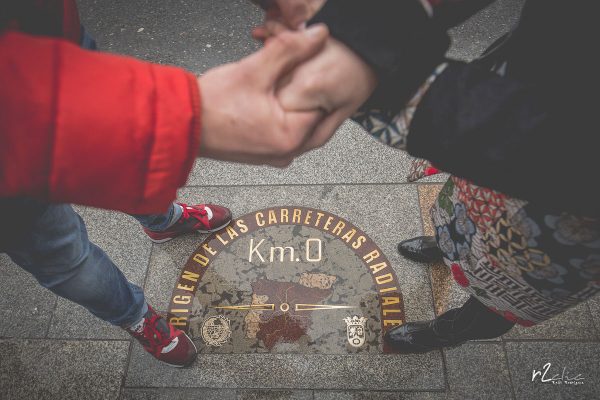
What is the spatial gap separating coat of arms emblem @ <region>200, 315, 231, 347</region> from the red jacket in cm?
142

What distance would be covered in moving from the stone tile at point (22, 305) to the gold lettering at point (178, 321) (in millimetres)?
715

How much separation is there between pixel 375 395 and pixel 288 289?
694 millimetres

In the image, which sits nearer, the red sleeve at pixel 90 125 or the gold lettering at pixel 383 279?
the red sleeve at pixel 90 125

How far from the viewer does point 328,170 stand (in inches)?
103

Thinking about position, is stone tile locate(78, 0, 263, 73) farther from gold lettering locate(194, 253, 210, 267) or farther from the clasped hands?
the clasped hands

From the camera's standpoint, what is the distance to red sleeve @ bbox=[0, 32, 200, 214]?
0.67 metres

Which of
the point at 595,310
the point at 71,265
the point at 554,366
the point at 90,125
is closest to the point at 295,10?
the point at 90,125

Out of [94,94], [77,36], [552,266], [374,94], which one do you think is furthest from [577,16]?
[77,36]

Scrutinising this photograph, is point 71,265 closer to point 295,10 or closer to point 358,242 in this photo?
point 295,10

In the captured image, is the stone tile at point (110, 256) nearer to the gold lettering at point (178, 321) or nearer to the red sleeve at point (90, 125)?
the gold lettering at point (178, 321)

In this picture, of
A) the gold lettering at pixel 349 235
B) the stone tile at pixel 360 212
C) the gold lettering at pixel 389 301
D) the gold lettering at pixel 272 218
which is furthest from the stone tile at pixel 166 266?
the gold lettering at pixel 389 301

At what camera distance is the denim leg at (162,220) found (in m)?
2.11

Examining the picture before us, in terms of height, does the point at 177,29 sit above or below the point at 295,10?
below

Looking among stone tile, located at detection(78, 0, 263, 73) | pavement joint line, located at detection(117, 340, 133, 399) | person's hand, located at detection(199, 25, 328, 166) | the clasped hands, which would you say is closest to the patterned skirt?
the clasped hands
